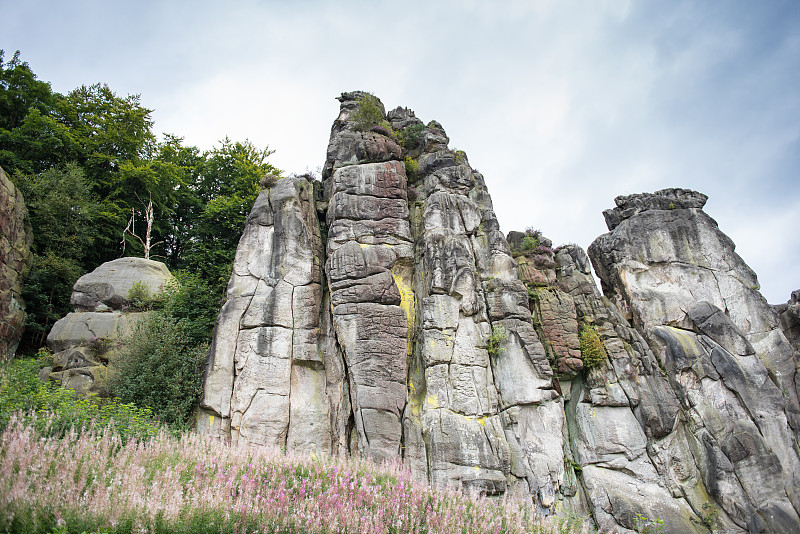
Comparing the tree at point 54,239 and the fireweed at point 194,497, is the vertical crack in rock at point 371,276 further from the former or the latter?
the tree at point 54,239

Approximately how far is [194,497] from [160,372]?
1059cm

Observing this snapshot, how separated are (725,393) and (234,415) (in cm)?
1729

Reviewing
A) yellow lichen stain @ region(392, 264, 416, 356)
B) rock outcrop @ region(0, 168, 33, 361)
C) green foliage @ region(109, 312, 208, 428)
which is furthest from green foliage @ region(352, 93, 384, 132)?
rock outcrop @ region(0, 168, 33, 361)

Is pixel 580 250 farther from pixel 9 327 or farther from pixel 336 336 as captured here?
pixel 9 327

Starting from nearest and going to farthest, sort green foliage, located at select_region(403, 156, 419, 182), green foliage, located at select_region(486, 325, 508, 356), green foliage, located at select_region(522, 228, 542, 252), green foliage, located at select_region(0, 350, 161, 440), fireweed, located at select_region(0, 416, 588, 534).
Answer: fireweed, located at select_region(0, 416, 588, 534)
green foliage, located at select_region(0, 350, 161, 440)
green foliage, located at select_region(486, 325, 508, 356)
green foliage, located at select_region(522, 228, 542, 252)
green foliage, located at select_region(403, 156, 419, 182)

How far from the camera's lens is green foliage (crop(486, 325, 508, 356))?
17.4 m

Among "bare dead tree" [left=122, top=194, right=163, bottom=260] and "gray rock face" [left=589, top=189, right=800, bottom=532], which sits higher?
"bare dead tree" [left=122, top=194, right=163, bottom=260]

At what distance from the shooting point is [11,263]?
63.9 ft

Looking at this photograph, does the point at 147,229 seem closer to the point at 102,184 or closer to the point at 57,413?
the point at 102,184

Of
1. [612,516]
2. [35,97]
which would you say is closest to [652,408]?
[612,516]

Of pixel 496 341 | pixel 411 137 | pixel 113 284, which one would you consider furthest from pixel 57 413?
pixel 411 137

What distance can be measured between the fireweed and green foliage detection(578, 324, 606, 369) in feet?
32.9

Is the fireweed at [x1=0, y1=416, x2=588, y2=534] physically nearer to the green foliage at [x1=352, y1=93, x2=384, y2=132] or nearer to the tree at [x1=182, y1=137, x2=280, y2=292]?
the tree at [x1=182, y1=137, x2=280, y2=292]

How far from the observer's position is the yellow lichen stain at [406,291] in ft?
59.3
